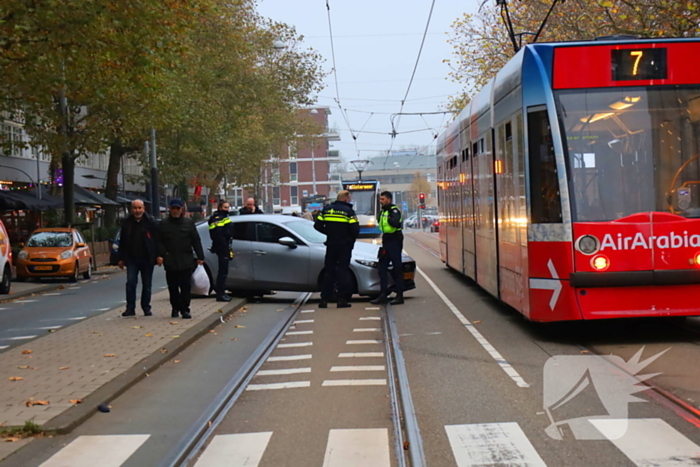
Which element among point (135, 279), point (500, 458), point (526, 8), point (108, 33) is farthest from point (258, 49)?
point (500, 458)

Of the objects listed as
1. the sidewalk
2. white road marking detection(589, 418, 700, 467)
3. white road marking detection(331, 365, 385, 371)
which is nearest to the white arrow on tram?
white road marking detection(331, 365, 385, 371)

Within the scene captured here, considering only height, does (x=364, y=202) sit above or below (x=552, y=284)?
above

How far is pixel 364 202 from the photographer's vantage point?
137ft

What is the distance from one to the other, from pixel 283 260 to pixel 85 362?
6516 millimetres

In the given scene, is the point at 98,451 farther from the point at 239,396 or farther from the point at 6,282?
the point at 6,282

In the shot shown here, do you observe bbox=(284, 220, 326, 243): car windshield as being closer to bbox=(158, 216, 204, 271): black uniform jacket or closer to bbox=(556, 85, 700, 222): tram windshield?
bbox=(158, 216, 204, 271): black uniform jacket

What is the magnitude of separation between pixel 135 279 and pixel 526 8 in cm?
1754

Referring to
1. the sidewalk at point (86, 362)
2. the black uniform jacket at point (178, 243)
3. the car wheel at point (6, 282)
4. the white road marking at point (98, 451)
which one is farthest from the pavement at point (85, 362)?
the car wheel at point (6, 282)

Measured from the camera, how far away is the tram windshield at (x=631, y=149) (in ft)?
32.8

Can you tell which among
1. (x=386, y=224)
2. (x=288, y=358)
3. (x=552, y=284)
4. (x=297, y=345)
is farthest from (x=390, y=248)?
(x=552, y=284)

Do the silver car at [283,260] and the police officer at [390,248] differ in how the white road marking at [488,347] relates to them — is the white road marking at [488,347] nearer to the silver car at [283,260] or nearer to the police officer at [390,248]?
the police officer at [390,248]

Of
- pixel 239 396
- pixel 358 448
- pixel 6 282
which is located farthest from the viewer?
pixel 6 282

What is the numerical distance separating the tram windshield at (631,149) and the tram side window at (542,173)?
167 mm

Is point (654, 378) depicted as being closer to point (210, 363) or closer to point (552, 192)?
point (552, 192)
